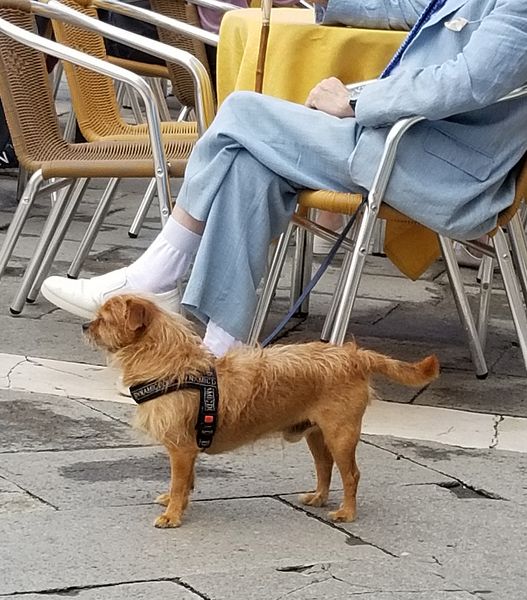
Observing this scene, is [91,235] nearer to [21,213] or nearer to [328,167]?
[21,213]

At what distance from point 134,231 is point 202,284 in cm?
245

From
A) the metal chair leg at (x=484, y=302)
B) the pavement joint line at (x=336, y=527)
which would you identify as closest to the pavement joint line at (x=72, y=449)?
the pavement joint line at (x=336, y=527)

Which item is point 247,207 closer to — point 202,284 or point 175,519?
point 202,284

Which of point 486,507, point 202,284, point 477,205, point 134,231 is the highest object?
point 477,205

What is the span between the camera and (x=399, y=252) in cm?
438

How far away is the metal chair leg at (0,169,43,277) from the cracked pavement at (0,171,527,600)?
14.4 inches

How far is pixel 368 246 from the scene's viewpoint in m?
3.84

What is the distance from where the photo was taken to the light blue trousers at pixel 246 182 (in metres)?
3.80

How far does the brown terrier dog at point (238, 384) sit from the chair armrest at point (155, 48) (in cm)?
163

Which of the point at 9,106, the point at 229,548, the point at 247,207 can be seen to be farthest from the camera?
the point at 9,106

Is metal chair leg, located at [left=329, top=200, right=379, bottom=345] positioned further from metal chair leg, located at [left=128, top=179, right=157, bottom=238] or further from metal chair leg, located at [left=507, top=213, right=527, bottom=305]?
metal chair leg, located at [left=128, top=179, right=157, bottom=238]

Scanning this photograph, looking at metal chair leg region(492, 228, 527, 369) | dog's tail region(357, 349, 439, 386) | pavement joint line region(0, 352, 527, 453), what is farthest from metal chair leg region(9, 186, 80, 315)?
dog's tail region(357, 349, 439, 386)

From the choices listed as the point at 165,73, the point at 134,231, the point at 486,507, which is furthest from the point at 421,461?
the point at 165,73

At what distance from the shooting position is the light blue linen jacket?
3.64 metres
